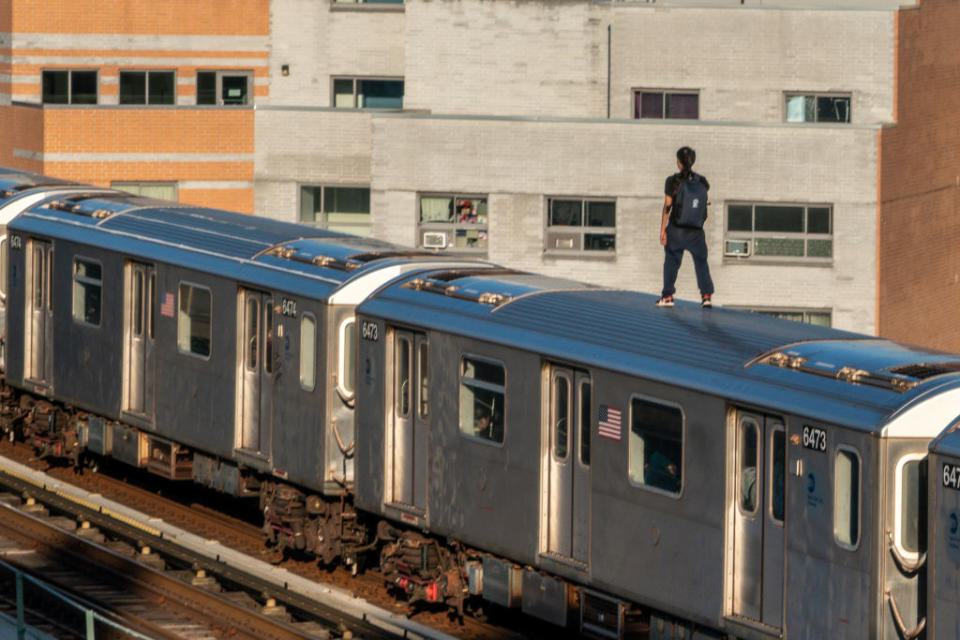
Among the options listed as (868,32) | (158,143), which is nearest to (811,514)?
(868,32)

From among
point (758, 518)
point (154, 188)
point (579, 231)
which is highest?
point (154, 188)

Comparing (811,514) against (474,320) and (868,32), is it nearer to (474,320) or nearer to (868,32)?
(474,320)

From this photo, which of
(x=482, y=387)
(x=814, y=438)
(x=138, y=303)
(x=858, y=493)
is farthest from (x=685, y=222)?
(x=138, y=303)

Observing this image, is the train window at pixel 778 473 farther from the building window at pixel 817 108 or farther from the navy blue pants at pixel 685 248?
the building window at pixel 817 108

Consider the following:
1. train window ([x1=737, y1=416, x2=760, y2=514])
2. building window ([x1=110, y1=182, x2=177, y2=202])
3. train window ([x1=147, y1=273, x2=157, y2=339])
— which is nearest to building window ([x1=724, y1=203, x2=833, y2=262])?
building window ([x1=110, y1=182, x2=177, y2=202])

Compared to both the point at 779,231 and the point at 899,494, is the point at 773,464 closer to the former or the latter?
the point at 899,494

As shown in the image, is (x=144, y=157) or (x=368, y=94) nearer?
(x=144, y=157)

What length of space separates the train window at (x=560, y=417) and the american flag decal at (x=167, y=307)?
22.1ft

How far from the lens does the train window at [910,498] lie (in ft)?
40.3

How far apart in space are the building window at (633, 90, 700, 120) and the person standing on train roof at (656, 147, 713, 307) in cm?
2140

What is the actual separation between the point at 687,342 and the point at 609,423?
888 mm

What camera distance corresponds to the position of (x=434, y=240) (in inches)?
1377

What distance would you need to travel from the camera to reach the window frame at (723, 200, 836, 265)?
3425 centimetres

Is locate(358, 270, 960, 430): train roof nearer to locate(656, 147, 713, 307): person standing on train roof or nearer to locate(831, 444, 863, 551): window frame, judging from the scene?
locate(831, 444, 863, 551): window frame
